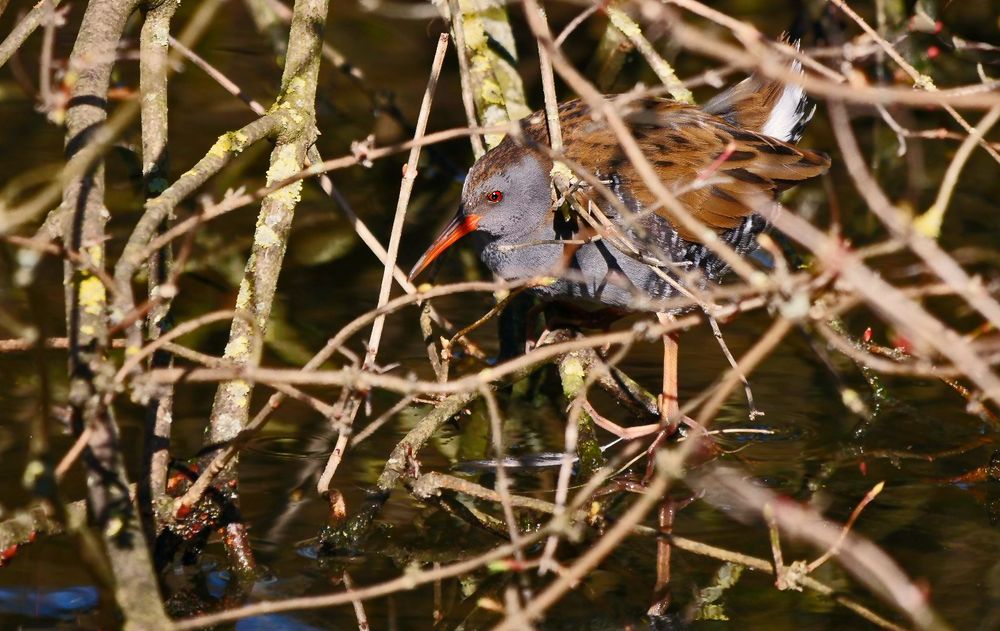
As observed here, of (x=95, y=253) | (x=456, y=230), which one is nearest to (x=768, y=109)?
(x=456, y=230)

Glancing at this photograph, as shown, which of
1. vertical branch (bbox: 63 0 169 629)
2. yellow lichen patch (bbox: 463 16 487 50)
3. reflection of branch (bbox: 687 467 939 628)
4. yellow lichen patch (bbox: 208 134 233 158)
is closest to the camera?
reflection of branch (bbox: 687 467 939 628)

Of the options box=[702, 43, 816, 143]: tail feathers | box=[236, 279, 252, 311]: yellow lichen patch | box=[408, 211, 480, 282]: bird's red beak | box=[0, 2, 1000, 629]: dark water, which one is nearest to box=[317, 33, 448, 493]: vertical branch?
box=[0, 2, 1000, 629]: dark water

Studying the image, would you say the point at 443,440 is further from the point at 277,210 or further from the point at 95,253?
the point at 95,253

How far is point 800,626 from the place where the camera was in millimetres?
3287

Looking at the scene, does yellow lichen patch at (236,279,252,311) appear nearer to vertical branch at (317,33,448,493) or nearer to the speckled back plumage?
vertical branch at (317,33,448,493)

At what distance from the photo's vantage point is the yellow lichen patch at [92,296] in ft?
8.64

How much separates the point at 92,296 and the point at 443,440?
206cm

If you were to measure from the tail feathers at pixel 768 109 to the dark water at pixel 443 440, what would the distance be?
2.99 ft

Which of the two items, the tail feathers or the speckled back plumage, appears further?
the tail feathers

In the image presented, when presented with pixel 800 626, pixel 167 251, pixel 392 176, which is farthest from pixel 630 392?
pixel 392 176

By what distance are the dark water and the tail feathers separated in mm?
910

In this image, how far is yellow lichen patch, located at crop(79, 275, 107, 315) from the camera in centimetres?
263

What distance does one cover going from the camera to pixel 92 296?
8.65 ft

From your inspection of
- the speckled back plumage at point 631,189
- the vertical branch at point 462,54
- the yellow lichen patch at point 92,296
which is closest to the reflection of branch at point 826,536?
the speckled back plumage at point 631,189
